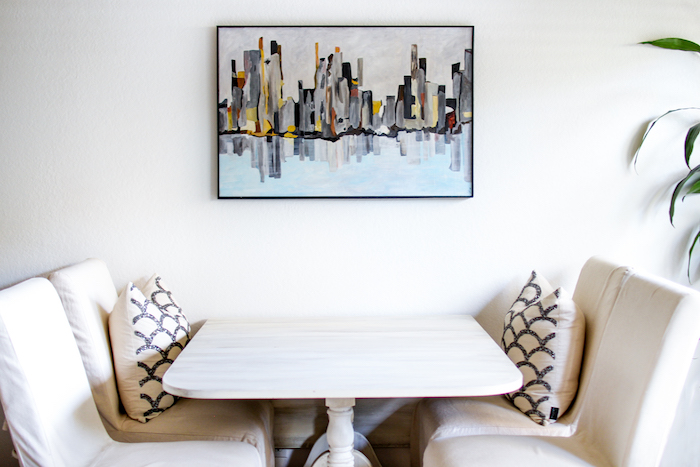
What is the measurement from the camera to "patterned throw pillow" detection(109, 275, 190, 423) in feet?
5.51

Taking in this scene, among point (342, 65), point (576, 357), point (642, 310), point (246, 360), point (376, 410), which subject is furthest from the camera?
point (376, 410)

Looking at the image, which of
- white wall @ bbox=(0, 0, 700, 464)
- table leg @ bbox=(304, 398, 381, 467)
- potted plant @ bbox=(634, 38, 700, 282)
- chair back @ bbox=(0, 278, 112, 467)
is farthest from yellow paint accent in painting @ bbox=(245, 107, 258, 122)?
potted plant @ bbox=(634, 38, 700, 282)

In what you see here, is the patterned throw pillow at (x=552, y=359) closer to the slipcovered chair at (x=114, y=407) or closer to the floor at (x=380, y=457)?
the floor at (x=380, y=457)

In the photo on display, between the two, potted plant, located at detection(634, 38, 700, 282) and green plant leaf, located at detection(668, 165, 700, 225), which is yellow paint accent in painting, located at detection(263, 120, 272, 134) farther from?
green plant leaf, located at detection(668, 165, 700, 225)

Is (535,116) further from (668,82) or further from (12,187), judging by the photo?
(12,187)

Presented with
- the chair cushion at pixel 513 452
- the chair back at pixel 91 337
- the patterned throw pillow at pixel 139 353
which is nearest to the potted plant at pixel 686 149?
the chair cushion at pixel 513 452

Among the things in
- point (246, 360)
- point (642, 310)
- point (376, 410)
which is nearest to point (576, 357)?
point (642, 310)

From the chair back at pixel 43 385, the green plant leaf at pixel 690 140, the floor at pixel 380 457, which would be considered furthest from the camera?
the floor at pixel 380 457

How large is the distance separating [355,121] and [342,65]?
0.24 meters

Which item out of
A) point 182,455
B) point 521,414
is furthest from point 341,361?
point 521,414

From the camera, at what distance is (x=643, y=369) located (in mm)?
1339

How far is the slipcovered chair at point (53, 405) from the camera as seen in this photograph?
1.28m

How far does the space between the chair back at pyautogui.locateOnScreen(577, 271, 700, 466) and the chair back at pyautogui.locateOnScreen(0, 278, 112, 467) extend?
160 centimetres

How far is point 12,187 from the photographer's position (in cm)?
204
